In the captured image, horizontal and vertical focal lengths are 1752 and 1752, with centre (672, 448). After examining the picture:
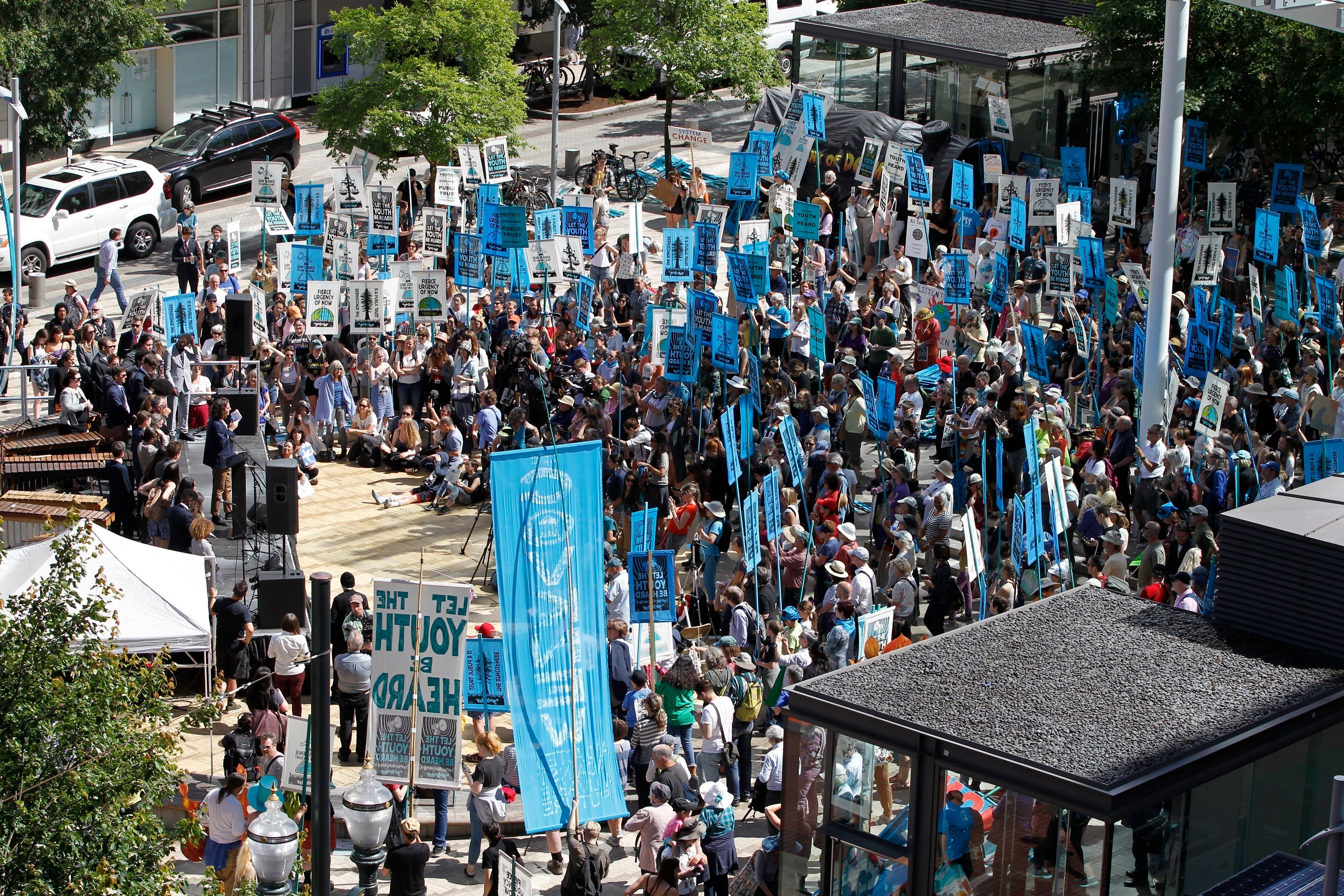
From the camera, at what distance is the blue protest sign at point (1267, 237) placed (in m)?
23.2

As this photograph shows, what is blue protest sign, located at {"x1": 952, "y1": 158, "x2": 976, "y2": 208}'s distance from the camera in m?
26.7

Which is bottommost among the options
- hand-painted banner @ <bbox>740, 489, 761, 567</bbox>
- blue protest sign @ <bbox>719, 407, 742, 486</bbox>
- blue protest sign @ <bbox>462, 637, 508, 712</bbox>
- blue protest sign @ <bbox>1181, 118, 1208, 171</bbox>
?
blue protest sign @ <bbox>462, 637, 508, 712</bbox>

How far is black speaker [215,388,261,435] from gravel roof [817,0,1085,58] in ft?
53.1

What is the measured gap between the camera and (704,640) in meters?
17.0

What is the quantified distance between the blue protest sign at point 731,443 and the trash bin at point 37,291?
15.1 meters

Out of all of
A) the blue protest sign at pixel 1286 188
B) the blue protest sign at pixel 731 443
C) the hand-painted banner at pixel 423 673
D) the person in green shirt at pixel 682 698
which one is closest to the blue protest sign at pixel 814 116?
the blue protest sign at pixel 1286 188

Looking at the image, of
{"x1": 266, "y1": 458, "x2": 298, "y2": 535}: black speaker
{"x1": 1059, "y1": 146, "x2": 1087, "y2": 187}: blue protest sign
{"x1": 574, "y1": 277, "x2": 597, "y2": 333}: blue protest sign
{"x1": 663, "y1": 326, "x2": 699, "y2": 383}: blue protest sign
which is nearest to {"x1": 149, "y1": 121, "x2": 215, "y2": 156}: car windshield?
{"x1": 574, "y1": 277, "x2": 597, "y2": 333}: blue protest sign

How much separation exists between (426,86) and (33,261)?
7.29 metres

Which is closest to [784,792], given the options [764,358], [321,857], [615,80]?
[321,857]

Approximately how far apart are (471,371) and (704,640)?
771 centimetres

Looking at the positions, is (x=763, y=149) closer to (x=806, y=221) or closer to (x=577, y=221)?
(x=806, y=221)

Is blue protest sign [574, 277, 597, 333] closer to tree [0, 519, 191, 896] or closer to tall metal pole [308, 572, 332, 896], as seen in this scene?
tall metal pole [308, 572, 332, 896]

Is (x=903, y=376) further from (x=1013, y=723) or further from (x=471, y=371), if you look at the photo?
(x=1013, y=723)

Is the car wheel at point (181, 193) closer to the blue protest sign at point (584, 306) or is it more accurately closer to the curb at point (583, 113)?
the curb at point (583, 113)
